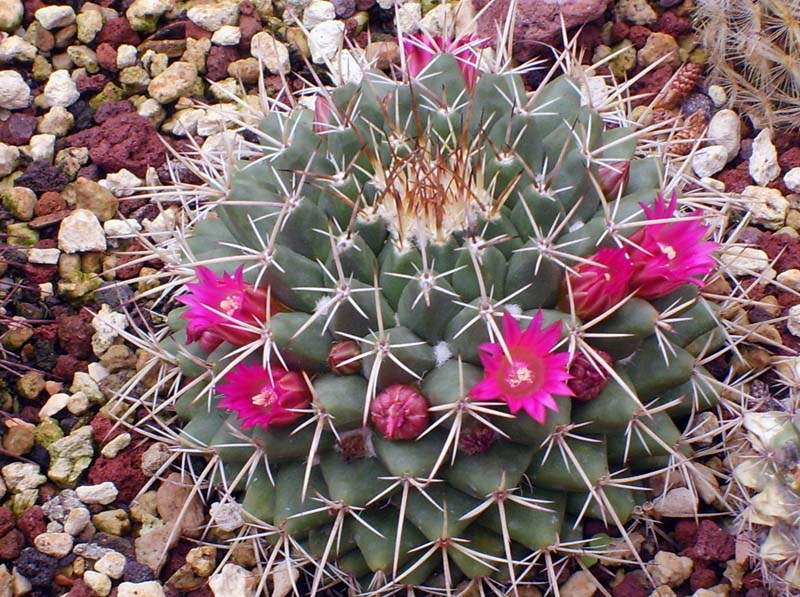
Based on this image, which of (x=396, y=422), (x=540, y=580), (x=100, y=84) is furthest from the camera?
(x=100, y=84)

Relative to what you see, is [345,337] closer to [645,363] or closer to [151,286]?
[645,363]

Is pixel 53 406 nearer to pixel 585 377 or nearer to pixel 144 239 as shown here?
pixel 144 239

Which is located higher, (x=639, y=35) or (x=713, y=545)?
(x=639, y=35)

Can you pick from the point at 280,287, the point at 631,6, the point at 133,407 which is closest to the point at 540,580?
the point at 280,287

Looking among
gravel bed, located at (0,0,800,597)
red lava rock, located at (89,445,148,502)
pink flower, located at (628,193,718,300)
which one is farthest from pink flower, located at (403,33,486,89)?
red lava rock, located at (89,445,148,502)

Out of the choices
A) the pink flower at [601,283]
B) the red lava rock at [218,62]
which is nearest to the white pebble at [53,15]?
the red lava rock at [218,62]

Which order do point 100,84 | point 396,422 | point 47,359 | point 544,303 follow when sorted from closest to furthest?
point 396,422 < point 544,303 < point 47,359 < point 100,84

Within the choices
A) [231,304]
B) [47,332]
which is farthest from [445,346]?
[47,332]
